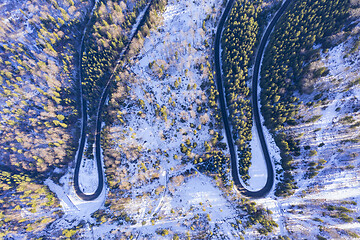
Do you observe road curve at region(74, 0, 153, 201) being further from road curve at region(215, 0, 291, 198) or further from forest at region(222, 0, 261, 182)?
forest at region(222, 0, 261, 182)

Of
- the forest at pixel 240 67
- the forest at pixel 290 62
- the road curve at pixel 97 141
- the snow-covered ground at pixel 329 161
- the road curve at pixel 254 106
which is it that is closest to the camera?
the snow-covered ground at pixel 329 161

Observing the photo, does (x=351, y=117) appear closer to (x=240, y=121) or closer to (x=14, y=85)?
(x=240, y=121)

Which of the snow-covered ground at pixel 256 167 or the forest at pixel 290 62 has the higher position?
the forest at pixel 290 62

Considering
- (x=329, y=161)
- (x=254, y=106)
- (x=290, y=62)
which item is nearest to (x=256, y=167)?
(x=329, y=161)

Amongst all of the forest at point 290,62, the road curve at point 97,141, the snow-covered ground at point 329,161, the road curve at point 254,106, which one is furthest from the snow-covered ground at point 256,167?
the road curve at point 97,141

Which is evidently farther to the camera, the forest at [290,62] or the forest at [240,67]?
the forest at [240,67]

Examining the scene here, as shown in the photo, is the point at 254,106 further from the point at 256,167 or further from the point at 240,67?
the point at 256,167

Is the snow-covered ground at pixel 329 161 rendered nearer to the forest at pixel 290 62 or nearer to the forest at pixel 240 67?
the forest at pixel 290 62

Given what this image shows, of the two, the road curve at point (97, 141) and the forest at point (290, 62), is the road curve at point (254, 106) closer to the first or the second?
the forest at point (290, 62)

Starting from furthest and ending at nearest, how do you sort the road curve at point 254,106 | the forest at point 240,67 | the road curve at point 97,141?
the road curve at point 97,141, the forest at point 240,67, the road curve at point 254,106
